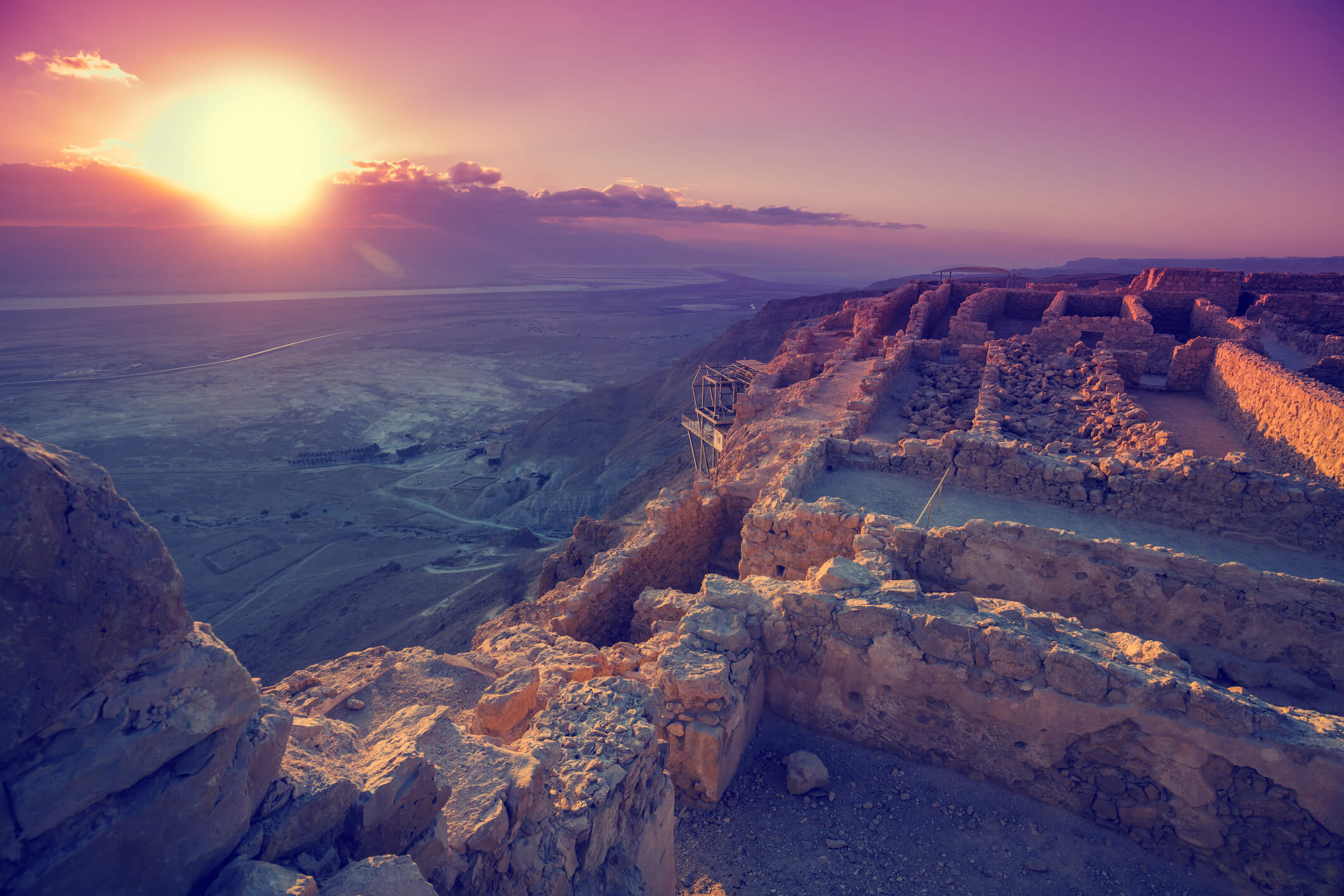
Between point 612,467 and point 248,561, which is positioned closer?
point 248,561

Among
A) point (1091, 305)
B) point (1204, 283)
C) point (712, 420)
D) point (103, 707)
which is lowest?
point (712, 420)

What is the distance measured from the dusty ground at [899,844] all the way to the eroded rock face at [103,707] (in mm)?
3440

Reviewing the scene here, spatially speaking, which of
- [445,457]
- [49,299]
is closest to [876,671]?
[445,457]

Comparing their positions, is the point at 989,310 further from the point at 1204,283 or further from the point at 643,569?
the point at 643,569

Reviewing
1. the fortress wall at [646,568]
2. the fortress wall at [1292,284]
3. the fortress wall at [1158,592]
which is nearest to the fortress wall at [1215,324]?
the fortress wall at [1292,284]

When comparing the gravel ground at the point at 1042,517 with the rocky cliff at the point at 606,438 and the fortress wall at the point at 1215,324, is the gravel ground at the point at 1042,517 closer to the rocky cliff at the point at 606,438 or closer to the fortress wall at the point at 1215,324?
the fortress wall at the point at 1215,324

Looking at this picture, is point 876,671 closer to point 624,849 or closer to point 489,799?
point 624,849

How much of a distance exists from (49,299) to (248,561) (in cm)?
12277

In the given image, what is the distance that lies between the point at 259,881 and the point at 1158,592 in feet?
24.6

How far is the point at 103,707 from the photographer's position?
216 centimetres

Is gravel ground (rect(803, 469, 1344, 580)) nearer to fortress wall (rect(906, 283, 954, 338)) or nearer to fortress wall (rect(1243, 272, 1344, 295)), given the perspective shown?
fortress wall (rect(906, 283, 954, 338))

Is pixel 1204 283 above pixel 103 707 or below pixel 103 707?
above

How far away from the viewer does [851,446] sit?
9.89 metres

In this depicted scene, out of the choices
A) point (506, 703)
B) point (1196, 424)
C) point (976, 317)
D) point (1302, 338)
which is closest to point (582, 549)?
point (506, 703)
